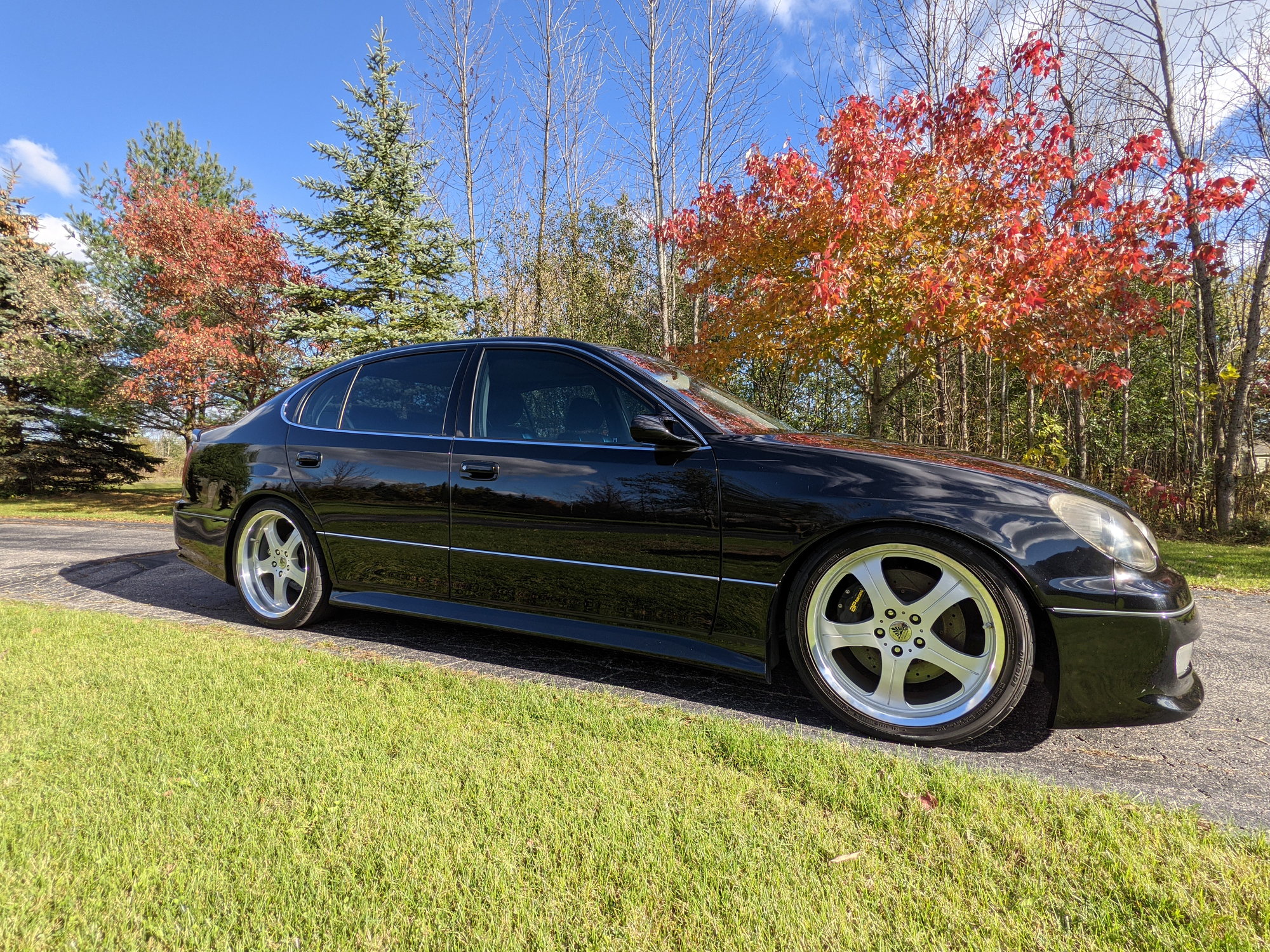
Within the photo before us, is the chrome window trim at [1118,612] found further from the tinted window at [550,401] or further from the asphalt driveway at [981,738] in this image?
the tinted window at [550,401]

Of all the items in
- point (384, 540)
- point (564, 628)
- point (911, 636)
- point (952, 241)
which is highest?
point (952, 241)

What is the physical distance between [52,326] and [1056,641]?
26068 millimetres

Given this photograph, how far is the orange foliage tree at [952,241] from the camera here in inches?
274

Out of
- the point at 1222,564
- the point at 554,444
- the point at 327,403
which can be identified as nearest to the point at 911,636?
the point at 554,444

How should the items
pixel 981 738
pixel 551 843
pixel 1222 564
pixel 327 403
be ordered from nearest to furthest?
pixel 551 843
pixel 981 738
pixel 327 403
pixel 1222 564

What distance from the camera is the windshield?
115 inches

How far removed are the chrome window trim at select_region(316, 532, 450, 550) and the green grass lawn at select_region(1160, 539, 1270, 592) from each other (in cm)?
476

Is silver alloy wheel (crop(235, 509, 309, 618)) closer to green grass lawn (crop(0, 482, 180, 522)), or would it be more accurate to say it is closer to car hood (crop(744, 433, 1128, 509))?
car hood (crop(744, 433, 1128, 509))

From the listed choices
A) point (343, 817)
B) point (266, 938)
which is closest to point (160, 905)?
point (266, 938)

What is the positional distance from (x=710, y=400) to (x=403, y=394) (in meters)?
1.72

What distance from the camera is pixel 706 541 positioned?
2.60 m

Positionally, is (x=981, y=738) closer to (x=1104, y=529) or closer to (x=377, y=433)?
(x=1104, y=529)

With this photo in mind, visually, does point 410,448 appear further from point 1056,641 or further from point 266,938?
point 1056,641

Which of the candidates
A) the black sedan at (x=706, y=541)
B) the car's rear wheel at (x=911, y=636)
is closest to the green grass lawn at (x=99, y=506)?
the black sedan at (x=706, y=541)
